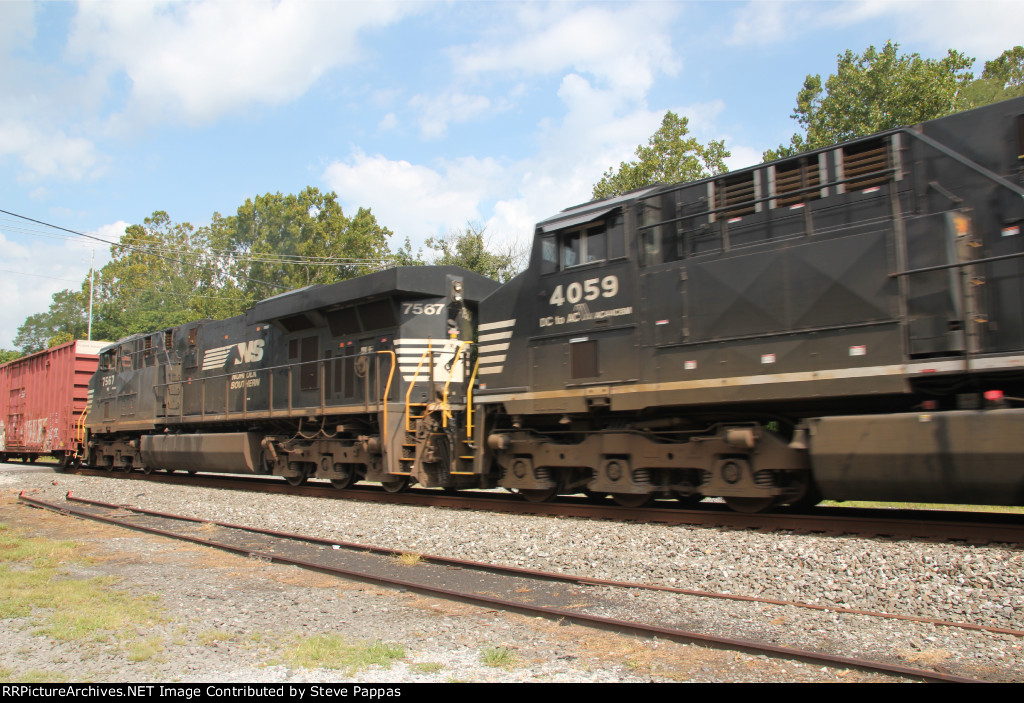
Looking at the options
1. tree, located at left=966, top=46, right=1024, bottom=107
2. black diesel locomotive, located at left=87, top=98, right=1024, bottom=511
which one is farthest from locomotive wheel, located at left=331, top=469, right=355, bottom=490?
tree, located at left=966, top=46, right=1024, bottom=107

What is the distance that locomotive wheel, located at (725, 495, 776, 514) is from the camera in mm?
7422

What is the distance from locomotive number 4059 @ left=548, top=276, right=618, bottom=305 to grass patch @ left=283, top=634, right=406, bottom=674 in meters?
5.19

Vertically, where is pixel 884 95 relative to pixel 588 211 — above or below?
above

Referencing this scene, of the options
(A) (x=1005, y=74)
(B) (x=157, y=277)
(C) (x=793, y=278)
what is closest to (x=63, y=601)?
(C) (x=793, y=278)

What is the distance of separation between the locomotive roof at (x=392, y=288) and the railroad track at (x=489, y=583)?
447 centimetres

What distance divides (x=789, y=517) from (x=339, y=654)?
4835 mm

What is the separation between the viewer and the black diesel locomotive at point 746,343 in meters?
6.05

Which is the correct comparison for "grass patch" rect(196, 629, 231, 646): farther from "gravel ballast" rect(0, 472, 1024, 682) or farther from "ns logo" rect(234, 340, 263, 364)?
"ns logo" rect(234, 340, 263, 364)

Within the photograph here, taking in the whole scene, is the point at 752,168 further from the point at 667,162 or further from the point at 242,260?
the point at 242,260

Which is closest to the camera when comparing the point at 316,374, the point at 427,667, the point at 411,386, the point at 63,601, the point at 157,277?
the point at 427,667

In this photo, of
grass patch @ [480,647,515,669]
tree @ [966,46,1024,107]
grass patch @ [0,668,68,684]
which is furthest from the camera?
tree @ [966,46,1024,107]

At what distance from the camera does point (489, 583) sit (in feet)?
19.1
